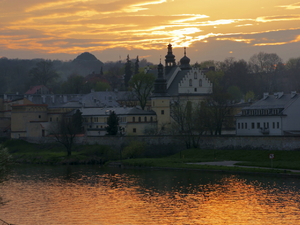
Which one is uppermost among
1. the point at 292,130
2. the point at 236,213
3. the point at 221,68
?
the point at 221,68

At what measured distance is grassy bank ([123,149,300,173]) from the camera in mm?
68000

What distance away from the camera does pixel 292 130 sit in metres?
84.7

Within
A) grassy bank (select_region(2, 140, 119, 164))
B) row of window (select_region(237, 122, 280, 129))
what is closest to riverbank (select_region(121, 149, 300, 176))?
grassy bank (select_region(2, 140, 119, 164))

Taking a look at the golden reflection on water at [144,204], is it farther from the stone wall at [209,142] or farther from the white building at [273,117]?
the white building at [273,117]

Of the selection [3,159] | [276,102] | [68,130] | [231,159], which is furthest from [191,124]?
[3,159]

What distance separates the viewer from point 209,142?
8550cm

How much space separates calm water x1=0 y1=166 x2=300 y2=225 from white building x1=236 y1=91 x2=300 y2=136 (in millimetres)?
21036

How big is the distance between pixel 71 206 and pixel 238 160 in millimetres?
32082

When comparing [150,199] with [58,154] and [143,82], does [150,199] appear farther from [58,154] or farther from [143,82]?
[143,82]

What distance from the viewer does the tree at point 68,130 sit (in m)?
93.1

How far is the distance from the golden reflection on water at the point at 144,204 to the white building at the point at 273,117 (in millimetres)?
25146

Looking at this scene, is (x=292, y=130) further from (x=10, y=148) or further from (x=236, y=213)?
(x=10, y=148)

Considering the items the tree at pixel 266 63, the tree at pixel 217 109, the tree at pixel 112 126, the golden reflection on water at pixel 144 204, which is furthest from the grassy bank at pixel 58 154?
the tree at pixel 266 63

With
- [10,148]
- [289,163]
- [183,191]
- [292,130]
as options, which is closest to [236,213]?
[183,191]
